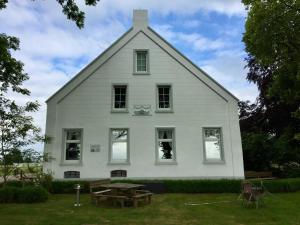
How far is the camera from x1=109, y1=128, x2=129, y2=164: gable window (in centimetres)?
1883

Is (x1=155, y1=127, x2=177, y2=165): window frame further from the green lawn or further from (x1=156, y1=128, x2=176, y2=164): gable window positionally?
the green lawn

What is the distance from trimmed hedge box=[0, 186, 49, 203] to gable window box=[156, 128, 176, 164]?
754cm

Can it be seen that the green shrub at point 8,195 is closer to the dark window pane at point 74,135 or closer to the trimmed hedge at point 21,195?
the trimmed hedge at point 21,195

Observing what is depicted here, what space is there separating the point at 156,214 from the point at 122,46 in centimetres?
1227

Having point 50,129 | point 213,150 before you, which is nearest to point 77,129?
point 50,129

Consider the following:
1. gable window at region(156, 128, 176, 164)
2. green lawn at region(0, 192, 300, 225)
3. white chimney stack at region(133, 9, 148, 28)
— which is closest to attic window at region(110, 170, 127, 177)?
gable window at region(156, 128, 176, 164)

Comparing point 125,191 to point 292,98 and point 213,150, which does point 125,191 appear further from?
point 292,98

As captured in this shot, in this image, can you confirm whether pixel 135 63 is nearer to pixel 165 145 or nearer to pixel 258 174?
pixel 165 145

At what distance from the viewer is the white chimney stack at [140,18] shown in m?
20.5

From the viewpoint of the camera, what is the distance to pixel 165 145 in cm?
1917

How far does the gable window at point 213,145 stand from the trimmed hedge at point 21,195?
970 centimetres

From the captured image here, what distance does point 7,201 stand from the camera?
1330cm

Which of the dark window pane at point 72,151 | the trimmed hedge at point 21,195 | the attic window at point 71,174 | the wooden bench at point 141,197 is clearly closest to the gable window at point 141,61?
the dark window pane at point 72,151

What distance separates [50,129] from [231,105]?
10892mm
